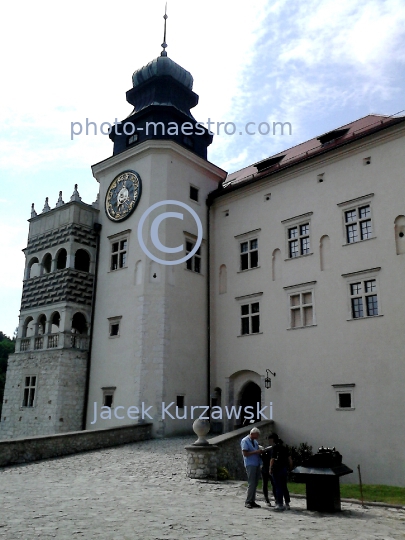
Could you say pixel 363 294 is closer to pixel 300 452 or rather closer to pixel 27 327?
pixel 300 452

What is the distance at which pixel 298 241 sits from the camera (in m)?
20.6

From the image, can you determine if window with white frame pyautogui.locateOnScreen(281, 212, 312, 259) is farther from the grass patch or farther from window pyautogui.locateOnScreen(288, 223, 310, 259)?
the grass patch

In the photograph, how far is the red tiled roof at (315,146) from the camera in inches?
774

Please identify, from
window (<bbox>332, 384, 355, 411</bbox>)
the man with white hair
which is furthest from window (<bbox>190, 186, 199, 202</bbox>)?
the man with white hair

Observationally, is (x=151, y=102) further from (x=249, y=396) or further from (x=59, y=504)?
(x=59, y=504)

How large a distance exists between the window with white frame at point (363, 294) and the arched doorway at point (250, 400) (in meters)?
5.37

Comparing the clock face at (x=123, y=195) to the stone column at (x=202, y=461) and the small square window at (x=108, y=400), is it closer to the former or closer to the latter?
the small square window at (x=108, y=400)

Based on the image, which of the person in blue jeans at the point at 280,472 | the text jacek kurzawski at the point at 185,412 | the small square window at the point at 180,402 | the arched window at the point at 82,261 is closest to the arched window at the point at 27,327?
the arched window at the point at 82,261

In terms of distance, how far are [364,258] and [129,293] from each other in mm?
9493

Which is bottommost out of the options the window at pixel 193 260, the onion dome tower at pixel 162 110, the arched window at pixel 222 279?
the arched window at pixel 222 279

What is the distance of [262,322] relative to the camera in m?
21.0

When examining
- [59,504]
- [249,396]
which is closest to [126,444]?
[249,396]

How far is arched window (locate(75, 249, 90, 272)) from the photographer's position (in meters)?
24.7

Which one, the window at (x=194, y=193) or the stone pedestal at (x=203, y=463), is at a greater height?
the window at (x=194, y=193)
